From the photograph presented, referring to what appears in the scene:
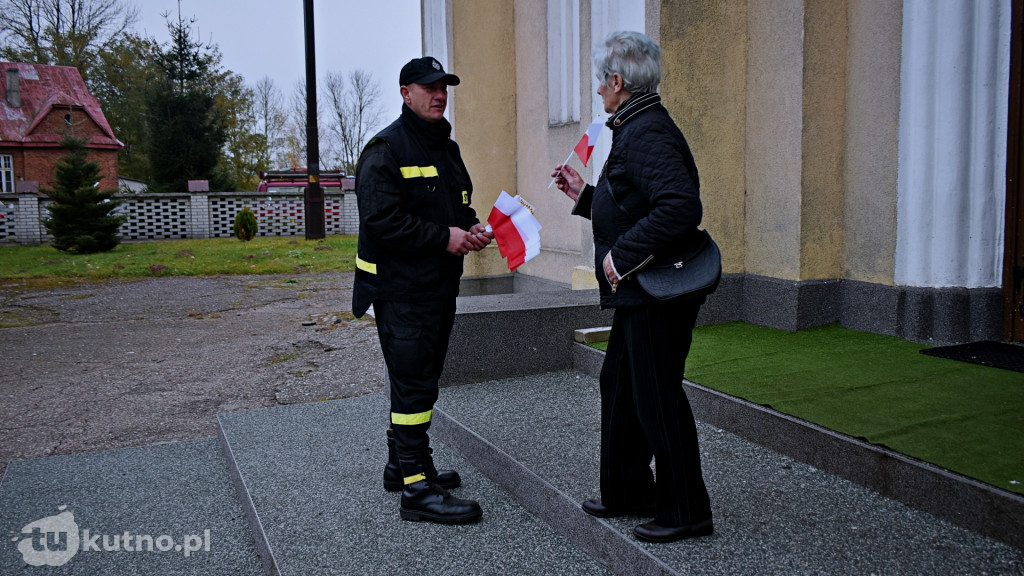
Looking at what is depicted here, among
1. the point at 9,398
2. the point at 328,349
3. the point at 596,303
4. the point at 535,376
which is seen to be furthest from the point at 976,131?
the point at 9,398

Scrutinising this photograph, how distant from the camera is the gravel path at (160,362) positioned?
5.70 metres

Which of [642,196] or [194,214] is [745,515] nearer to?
[642,196]

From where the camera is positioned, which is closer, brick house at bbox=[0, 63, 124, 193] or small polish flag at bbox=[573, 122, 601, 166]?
small polish flag at bbox=[573, 122, 601, 166]

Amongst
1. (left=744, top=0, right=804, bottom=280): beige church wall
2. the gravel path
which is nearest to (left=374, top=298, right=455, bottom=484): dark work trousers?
the gravel path

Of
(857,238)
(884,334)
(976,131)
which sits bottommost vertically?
(884,334)

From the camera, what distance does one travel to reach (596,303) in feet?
19.0

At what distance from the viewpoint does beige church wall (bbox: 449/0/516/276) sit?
8.58 m

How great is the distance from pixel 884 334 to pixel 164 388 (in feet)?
18.8

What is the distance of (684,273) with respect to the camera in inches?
104

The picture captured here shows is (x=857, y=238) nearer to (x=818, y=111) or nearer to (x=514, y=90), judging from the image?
(x=818, y=111)

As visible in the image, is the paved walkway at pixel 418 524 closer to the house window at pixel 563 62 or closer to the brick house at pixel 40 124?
the house window at pixel 563 62

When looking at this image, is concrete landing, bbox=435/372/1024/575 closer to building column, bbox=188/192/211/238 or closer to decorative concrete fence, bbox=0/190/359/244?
decorative concrete fence, bbox=0/190/359/244

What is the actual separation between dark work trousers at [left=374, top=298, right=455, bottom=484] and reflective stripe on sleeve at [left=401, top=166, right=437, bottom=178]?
0.56 metres

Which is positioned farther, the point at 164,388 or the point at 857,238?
the point at 164,388
